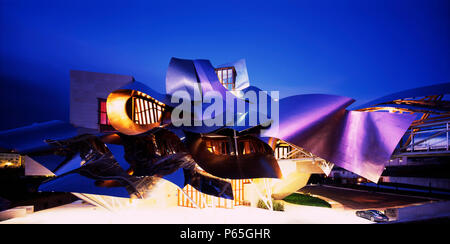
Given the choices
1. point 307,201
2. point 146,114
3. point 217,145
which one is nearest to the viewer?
point 217,145

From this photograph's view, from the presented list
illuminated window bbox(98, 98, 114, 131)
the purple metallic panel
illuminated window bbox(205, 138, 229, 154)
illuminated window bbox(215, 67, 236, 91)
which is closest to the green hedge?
illuminated window bbox(205, 138, 229, 154)

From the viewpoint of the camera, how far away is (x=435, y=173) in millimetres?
30750

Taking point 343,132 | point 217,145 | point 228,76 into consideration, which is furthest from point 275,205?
point 228,76

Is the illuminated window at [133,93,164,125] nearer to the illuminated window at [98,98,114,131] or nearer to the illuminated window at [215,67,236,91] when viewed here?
the illuminated window at [98,98,114,131]

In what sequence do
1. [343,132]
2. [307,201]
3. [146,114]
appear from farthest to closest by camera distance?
[307,201] → [146,114] → [343,132]

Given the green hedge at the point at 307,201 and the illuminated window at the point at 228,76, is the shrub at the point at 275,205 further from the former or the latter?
the illuminated window at the point at 228,76

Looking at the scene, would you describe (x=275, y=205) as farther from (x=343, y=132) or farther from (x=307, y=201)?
(x=343, y=132)

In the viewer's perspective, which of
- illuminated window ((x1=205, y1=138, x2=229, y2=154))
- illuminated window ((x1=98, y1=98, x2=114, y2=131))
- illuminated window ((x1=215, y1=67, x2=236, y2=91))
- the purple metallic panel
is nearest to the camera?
the purple metallic panel

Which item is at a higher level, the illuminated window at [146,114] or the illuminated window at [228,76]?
the illuminated window at [228,76]

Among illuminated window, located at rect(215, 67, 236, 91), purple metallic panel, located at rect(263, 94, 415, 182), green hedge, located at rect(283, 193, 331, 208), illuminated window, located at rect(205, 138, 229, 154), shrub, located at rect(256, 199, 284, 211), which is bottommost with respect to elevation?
green hedge, located at rect(283, 193, 331, 208)

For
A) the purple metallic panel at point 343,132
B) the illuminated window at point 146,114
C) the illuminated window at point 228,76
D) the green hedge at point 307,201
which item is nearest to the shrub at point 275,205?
the green hedge at point 307,201

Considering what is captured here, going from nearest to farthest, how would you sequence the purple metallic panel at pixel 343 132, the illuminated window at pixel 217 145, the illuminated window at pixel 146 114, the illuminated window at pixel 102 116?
the purple metallic panel at pixel 343 132 < the illuminated window at pixel 217 145 < the illuminated window at pixel 146 114 < the illuminated window at pixel 102 116

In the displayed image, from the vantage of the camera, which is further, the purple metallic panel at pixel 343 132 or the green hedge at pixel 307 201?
the green hedge at pixel 307 201
